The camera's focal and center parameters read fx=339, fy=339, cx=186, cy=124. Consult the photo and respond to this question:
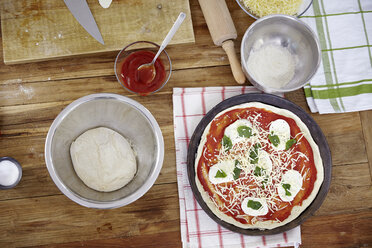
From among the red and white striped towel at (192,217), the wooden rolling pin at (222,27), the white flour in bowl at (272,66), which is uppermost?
the wooden rolling pin at (222,27)

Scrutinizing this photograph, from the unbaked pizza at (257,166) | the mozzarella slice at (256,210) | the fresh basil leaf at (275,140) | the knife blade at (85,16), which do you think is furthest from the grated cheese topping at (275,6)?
the mozzarella slice at (256,210)

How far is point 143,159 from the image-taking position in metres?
1.36

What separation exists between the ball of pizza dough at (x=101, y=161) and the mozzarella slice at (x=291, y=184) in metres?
0.61

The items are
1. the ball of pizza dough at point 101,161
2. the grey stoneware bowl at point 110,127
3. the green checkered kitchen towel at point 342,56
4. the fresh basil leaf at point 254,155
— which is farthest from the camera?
the green checkered kitchen towel at point 342,56

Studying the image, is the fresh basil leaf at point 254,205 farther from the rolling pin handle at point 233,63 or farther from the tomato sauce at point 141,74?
the tomato sauce at point 141,74

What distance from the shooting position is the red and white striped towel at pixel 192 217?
147 centimetres

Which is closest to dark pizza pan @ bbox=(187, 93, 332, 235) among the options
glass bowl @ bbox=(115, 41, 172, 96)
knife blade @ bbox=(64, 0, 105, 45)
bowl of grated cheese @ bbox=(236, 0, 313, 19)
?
glass bowl @ bbox=(115, 41, 172, 96)

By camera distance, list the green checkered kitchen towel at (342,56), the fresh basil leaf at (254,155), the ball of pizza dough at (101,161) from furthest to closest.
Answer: the green checkered kitchen towel at (342,56) → the fresh basil leaf at (254,155) → the ball of pizza dough at (101,161)

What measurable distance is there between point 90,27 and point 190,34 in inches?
17.1

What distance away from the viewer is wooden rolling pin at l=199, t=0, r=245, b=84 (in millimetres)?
1451

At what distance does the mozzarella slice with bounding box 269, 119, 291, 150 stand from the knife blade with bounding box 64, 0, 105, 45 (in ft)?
2.74

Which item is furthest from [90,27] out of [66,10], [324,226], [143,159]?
[324,226]

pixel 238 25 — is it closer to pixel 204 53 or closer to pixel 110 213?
pixel 204 53

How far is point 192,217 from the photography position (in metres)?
1.47
